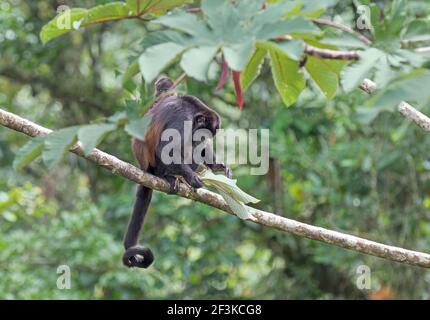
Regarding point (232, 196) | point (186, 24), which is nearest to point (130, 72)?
point (186, 24)

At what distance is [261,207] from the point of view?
22.6 feet

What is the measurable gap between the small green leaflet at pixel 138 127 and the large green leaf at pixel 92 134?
0.13 ft

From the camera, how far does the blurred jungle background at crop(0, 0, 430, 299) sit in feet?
20.5

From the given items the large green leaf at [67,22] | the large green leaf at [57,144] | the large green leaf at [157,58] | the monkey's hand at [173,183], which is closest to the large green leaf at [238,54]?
the large green leaf at [157,58]

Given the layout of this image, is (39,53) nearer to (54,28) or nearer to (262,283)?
(262,283)

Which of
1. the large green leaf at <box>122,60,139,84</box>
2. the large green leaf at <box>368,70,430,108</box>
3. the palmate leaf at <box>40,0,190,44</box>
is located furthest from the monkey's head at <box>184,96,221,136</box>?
the large green leaf at <box>368,70,430,108</box>

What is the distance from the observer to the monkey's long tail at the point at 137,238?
384 cm

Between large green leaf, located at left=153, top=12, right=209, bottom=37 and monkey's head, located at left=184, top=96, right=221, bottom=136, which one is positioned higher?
large green leaf, located at left=153, top=12, right=209, bottom=37

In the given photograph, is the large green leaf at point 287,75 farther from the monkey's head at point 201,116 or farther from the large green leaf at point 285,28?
the monkey's head at point 201,116

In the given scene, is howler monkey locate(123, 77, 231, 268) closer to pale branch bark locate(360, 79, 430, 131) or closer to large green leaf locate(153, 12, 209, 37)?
pale branch bark locate(360, 79, 430, 131)

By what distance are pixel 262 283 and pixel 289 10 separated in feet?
18.9

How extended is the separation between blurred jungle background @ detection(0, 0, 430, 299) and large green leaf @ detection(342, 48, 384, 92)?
4.11 meters

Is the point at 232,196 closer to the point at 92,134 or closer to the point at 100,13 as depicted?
the point at 100,13
